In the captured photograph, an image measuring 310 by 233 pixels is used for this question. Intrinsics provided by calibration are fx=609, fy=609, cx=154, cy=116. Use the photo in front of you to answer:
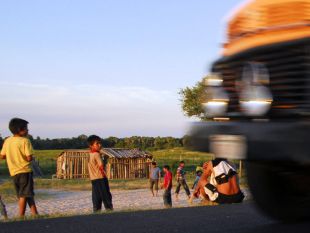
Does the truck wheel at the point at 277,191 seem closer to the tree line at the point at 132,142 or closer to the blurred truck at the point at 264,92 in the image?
the blurred truck at the point at 264,92

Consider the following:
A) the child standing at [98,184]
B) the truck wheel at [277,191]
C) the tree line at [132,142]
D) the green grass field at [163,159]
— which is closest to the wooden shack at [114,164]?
the green grass field at [163,159]

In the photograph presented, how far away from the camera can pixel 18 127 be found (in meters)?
8.62

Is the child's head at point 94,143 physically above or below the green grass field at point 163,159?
above

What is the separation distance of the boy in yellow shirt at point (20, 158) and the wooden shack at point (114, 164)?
33.4 m

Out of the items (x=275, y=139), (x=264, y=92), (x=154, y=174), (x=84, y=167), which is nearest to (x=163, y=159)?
(x=84, y=167)

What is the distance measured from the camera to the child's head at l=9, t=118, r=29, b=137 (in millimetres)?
8586

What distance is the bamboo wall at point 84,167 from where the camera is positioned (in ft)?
140

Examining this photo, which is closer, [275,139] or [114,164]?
[275,139]

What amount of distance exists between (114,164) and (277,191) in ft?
123

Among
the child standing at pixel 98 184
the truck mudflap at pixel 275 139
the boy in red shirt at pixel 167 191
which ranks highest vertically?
the truck mudflap at pixel 275 139

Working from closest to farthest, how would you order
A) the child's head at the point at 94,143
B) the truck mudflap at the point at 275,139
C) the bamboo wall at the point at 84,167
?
the truck mudflap at the point at 275,139 < the child's head at the point at 94,143 < the bamboo wall at the point at 84,167

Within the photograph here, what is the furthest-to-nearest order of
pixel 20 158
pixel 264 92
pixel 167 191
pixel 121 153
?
pixel 121 153, pixel 167 191, pixel 20 158, pixel 264 92

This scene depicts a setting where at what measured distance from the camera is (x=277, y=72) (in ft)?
14.0

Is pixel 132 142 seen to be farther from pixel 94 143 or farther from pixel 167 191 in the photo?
pixel 94 143
